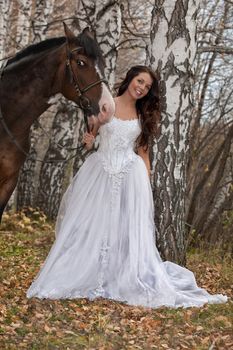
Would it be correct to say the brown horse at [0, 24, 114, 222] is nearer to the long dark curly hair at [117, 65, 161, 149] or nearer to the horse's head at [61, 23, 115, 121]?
the horse's head at [61, 23, 115, 121]

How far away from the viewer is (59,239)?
5.80 metres

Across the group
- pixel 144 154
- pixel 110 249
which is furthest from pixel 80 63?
pixel 110 249

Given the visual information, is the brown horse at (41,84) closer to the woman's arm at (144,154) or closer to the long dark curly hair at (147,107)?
the long dark curly hair at (147,107)

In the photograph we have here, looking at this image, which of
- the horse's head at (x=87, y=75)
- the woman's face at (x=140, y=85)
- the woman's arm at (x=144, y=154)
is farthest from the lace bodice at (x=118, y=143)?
the horse's head at (x=87, y=75)

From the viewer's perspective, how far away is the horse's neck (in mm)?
5375

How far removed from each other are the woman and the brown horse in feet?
1.85

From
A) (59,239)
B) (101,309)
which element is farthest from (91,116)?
(101,309)

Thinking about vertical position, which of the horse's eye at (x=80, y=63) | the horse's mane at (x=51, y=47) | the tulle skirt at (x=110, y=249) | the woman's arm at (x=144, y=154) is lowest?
the tulle skirt at (x=110, y=249)

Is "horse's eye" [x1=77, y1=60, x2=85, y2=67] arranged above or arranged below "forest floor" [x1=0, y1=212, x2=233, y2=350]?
above

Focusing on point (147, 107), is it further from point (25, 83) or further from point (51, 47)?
point (25, 83)

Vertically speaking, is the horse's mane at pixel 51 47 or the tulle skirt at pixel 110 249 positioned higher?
the horse's mane at pixel 51 47

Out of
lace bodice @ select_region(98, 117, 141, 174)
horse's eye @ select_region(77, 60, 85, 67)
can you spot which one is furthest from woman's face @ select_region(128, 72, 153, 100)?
horse's eye @ select_region(77, 60, 85, 67)

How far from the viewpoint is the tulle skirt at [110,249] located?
18.5 ft

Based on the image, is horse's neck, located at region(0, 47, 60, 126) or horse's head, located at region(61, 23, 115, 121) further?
horse's neck, located at region(0, 47, 60, 126)
